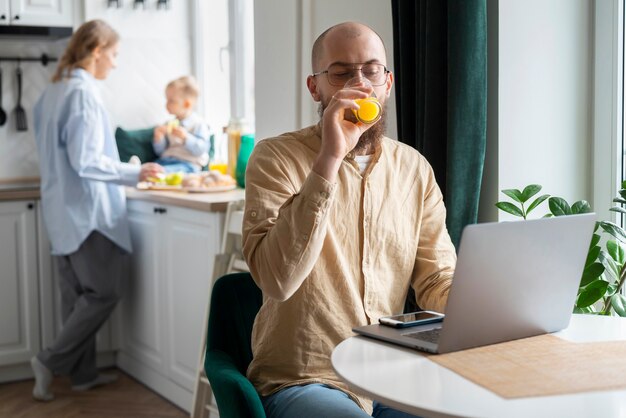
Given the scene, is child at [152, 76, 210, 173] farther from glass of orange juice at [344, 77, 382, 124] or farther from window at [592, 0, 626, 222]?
glass of orange juice at [344, 77, 382, 124]

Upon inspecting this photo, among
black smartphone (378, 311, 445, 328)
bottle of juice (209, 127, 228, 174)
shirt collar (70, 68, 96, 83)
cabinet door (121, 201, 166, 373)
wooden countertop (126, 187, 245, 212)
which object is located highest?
shirt collar (70, 68, 96, 83)

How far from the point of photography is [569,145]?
101 inches

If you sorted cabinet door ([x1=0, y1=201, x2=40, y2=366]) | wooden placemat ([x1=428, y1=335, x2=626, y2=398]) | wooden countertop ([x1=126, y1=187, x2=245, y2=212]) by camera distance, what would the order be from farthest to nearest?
cabinet door ([x1=0, y1=201, x2=40, y2=366])
wooden countertop ([x1=126, y1=187, x2=245, y2=212])
wooden placemat ([x1=428, y1=335, x2=626, y2=398])

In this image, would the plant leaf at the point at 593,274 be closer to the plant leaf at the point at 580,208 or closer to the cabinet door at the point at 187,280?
the plant leaf at the point at 580,208

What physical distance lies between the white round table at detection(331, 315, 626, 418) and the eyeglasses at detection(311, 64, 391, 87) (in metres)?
0.61

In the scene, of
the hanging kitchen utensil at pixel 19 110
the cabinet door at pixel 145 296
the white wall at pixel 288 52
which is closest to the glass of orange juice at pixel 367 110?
the white wall at pixel 288 52

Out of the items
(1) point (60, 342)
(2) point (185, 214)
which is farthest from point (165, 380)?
(2) point (185, 214)

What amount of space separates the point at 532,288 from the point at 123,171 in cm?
279

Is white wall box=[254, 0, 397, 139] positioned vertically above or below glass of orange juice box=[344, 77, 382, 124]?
above

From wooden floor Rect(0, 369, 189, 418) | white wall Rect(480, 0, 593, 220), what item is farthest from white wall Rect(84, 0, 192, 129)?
white wall Rect(480, 0, 593, 220)

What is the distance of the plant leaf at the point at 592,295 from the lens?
6.88ft

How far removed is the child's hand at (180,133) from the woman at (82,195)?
1.43 ft

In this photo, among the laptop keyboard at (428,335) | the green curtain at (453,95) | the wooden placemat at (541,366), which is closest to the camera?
the wooden placemat at (541,366)

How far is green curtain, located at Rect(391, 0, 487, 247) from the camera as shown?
2.32 meters
